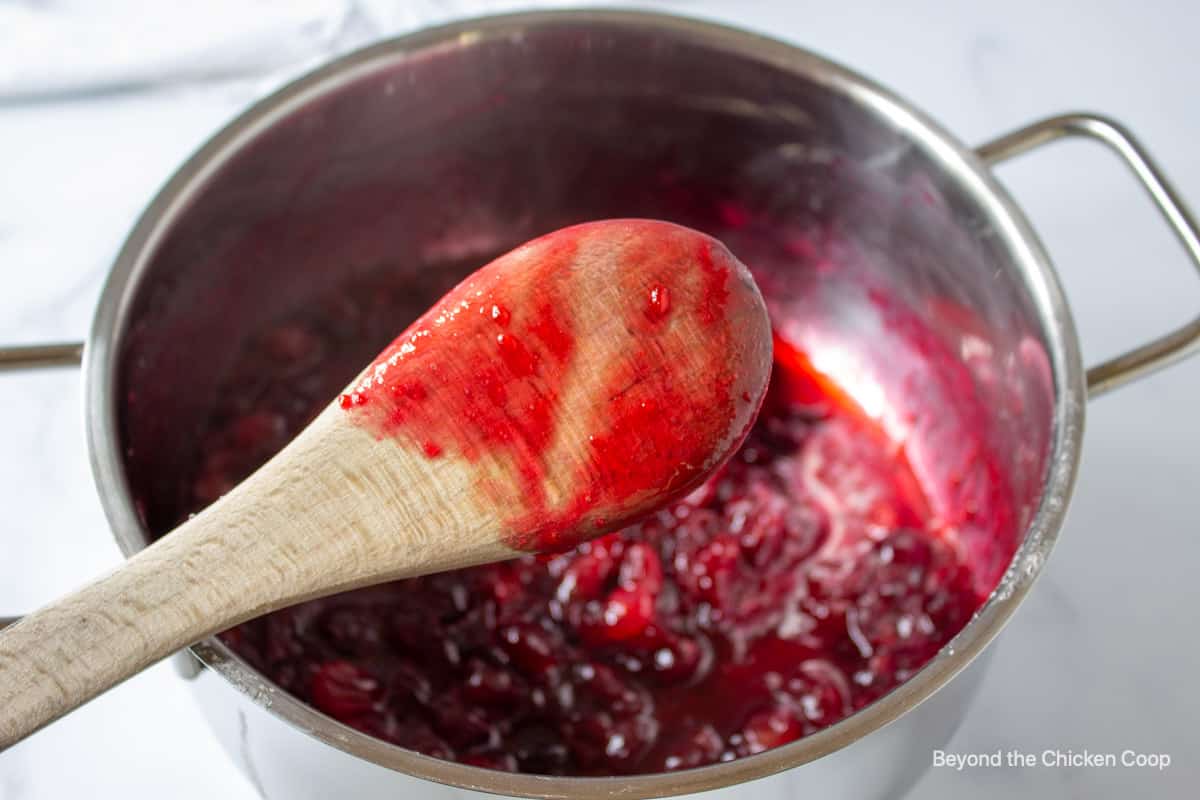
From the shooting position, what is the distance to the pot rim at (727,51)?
0.60m

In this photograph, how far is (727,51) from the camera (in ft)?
3.16

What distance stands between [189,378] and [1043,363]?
59cm

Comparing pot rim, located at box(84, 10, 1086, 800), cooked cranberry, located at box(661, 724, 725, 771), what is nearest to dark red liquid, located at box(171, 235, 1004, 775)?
cooked cranberry, located at box(661, 724, 725, 771)

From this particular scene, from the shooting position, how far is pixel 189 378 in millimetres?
966

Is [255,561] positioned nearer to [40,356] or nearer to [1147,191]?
[40,356]

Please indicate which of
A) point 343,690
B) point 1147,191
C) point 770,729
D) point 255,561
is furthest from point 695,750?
point 1147,191

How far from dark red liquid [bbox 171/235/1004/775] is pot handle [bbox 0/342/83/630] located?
8.2 inches

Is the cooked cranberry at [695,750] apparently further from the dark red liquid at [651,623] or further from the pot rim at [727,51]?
the pot rim at [727,51]

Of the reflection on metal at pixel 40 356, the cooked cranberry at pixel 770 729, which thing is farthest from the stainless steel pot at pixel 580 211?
the cooked cranberry at pixel 770 729

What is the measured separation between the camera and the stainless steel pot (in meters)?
0.71

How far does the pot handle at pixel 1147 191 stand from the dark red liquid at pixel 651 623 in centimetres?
20

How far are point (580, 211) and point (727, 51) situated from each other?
0.69 feet

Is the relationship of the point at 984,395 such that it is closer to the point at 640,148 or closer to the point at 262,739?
the point at 640,148

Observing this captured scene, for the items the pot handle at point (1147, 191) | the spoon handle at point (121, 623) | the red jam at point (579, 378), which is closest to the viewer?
the spoon handle at point (121, 623)
